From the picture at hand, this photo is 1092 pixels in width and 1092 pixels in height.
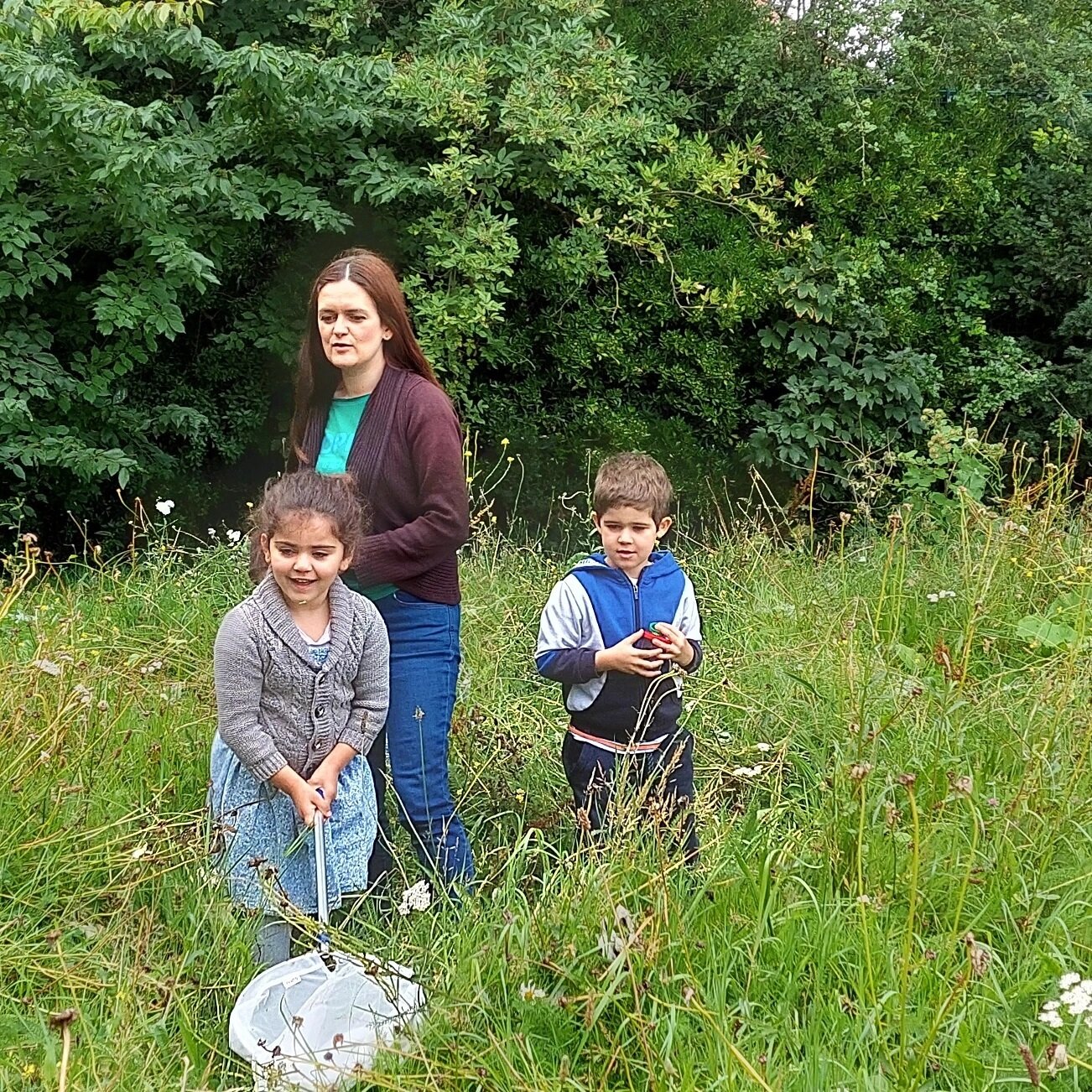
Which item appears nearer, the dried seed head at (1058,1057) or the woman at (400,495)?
the dried seed head at (1058,1057)

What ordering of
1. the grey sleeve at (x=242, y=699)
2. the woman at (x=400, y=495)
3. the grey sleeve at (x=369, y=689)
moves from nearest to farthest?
the grey sleeve at (x=242, y=699) < the grey sleeve at (x=369, y=689) < the woman at (x=400, y=495)

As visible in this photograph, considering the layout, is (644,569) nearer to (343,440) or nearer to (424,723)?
(424,723)

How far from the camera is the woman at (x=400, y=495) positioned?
283cm

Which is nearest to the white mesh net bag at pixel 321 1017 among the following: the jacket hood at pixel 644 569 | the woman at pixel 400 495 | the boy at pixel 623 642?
the woman at pixel 400 495

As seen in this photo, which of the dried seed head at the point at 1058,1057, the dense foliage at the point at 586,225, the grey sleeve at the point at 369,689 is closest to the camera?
the dried seed head at the point at 1058,1057

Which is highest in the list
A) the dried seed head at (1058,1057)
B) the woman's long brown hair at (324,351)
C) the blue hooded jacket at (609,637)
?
the woman's long brown hair at (324,351)

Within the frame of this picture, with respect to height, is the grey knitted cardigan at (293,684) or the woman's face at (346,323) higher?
the woman's face at (346,323)

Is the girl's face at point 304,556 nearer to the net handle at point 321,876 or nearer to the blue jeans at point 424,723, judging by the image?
the blue jeans at point 424,723

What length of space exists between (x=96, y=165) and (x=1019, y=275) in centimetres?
593

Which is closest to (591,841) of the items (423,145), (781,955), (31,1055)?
(781,955)

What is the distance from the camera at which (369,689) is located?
274 centimetres

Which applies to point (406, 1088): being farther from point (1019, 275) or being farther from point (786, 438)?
point (1019, 275)

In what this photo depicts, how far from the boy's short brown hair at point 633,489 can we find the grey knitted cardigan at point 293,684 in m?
0.62

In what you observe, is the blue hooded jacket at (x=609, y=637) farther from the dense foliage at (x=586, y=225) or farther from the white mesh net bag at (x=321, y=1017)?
the dense foliage at (x=586, y=225)
